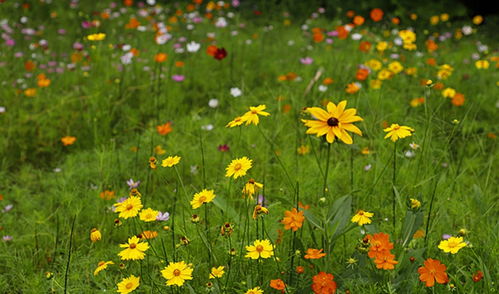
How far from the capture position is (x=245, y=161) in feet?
4.39

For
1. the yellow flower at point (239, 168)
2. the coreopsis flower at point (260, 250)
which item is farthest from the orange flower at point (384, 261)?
the yellow flower at point (239, 168)

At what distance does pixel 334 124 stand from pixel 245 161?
0.27 m

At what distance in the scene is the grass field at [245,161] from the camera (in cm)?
140

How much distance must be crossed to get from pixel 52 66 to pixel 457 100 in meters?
2.64

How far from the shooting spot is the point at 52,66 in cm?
354

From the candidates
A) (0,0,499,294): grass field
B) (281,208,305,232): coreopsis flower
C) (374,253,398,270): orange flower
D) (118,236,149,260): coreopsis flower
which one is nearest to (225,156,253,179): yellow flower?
(0,0,499,294): grass field

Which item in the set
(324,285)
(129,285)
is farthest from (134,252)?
(324,285)

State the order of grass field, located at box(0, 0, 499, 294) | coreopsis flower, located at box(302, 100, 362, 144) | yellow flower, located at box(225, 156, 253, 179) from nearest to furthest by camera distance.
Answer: coreopsis flower, located at box(302, 100, 362, 144), yellow flower, located at box(225, 156, 253, 179), grass field, located at box(0, 0, 499, 294)

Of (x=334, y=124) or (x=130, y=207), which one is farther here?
(x=130, y=207)

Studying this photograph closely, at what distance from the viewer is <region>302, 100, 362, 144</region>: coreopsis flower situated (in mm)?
1180

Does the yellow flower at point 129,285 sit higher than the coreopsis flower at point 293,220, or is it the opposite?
the coreopsis flower at point 293,220

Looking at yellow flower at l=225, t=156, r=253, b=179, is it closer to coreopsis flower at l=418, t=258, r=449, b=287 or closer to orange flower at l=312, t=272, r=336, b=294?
orange flower at l=312, t=272, r=336, b=294

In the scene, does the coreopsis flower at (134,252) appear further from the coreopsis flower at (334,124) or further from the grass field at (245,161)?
the coreopsis flower at (334,124)

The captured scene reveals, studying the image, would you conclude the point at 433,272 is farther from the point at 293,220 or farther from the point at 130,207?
the point at 130,207
